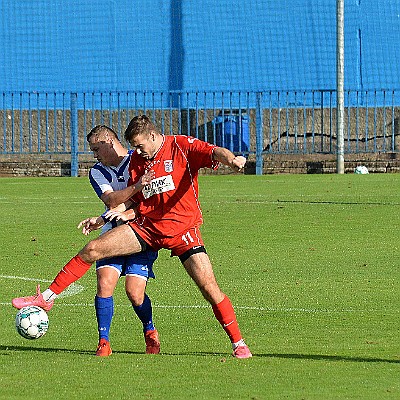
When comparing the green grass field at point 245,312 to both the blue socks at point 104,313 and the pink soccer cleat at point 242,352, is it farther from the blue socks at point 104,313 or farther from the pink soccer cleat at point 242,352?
the blue socks at point 104,313

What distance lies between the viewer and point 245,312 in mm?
9828

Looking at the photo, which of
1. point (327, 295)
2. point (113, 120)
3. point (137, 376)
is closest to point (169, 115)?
point (113, 120)

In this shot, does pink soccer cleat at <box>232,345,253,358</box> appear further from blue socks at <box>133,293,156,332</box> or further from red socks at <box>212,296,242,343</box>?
blue socks at <box>133,293,156,332</box>

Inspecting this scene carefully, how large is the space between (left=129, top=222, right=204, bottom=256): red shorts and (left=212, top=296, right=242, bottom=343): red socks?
1.37 feet

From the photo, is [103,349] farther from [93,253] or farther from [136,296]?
[93,253]

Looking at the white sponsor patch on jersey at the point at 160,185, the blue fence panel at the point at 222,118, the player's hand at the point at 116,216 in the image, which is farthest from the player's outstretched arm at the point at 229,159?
the blue fence panel at the point at 222,118

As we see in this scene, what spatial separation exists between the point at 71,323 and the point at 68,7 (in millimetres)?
19830

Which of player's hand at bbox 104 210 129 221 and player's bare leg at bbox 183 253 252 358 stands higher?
player's hand at bbox 104 210 129 221

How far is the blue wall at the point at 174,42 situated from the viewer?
1112 inches

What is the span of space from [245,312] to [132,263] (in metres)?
1.82

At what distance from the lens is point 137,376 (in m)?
7.23

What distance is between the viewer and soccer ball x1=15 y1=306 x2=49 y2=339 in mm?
8023

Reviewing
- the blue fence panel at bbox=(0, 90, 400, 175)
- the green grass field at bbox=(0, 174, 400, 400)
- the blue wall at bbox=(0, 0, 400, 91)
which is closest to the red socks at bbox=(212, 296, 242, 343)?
the green grass field at bbox=(0, 174, 400, 400)

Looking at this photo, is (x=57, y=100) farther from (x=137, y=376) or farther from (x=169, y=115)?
(x=137, y=376)
